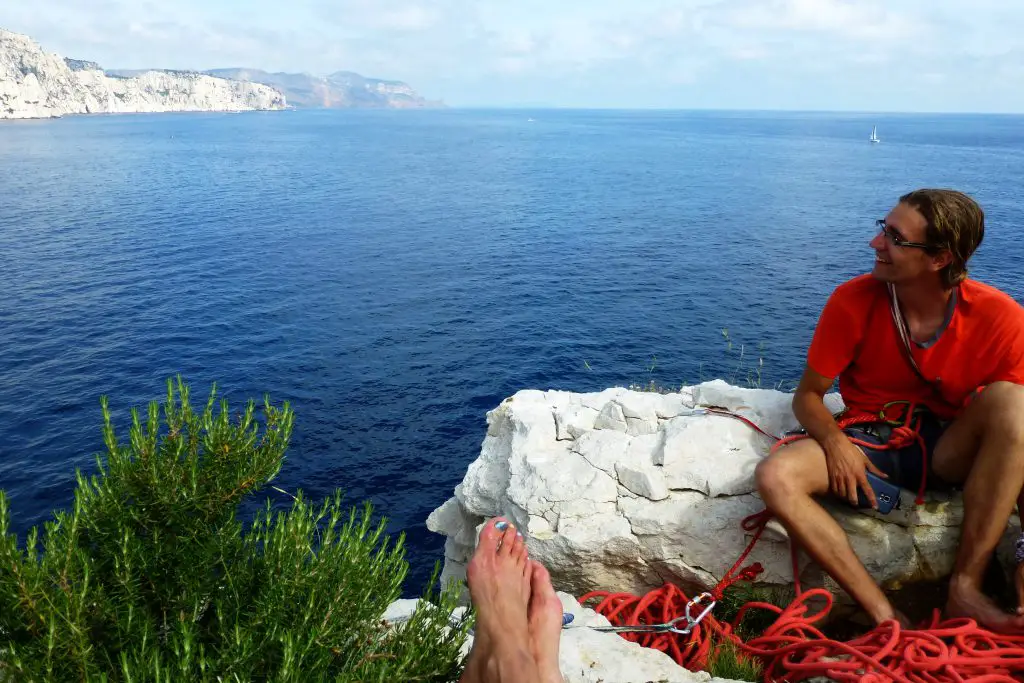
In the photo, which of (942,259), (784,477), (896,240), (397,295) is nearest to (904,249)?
(896,240)

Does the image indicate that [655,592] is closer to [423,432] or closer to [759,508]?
[759,508]

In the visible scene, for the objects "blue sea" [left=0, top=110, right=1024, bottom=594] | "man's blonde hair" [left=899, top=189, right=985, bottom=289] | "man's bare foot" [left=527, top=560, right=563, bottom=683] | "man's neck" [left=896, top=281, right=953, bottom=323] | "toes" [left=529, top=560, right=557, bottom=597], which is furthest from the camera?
"blue sea" [left=0, top=110, right=1024, bottom=594]

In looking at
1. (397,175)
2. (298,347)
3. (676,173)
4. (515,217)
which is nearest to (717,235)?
(515,217)

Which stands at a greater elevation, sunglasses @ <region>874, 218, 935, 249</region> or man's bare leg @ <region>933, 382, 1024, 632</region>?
sunglasses @ <region>874, 218, 935, 249</region>

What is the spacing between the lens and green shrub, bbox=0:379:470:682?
333 centimetres

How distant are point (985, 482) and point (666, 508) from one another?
8.29 feet

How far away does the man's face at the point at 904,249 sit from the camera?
5.08m

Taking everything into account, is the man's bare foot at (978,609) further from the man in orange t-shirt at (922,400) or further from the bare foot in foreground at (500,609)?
the bare foot in foreground at (500,609)

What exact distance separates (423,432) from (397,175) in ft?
194

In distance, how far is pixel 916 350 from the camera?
5.32 meters

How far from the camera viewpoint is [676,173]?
7781cm

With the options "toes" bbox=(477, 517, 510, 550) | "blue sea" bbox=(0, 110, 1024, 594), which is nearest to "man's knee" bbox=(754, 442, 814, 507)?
"toes" bbox=(477, 517, 510, 550)

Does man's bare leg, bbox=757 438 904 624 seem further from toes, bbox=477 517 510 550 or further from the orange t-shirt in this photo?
toes, bbox=477 517 510 550

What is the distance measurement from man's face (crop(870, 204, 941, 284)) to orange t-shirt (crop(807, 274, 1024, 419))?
0.85 feet
